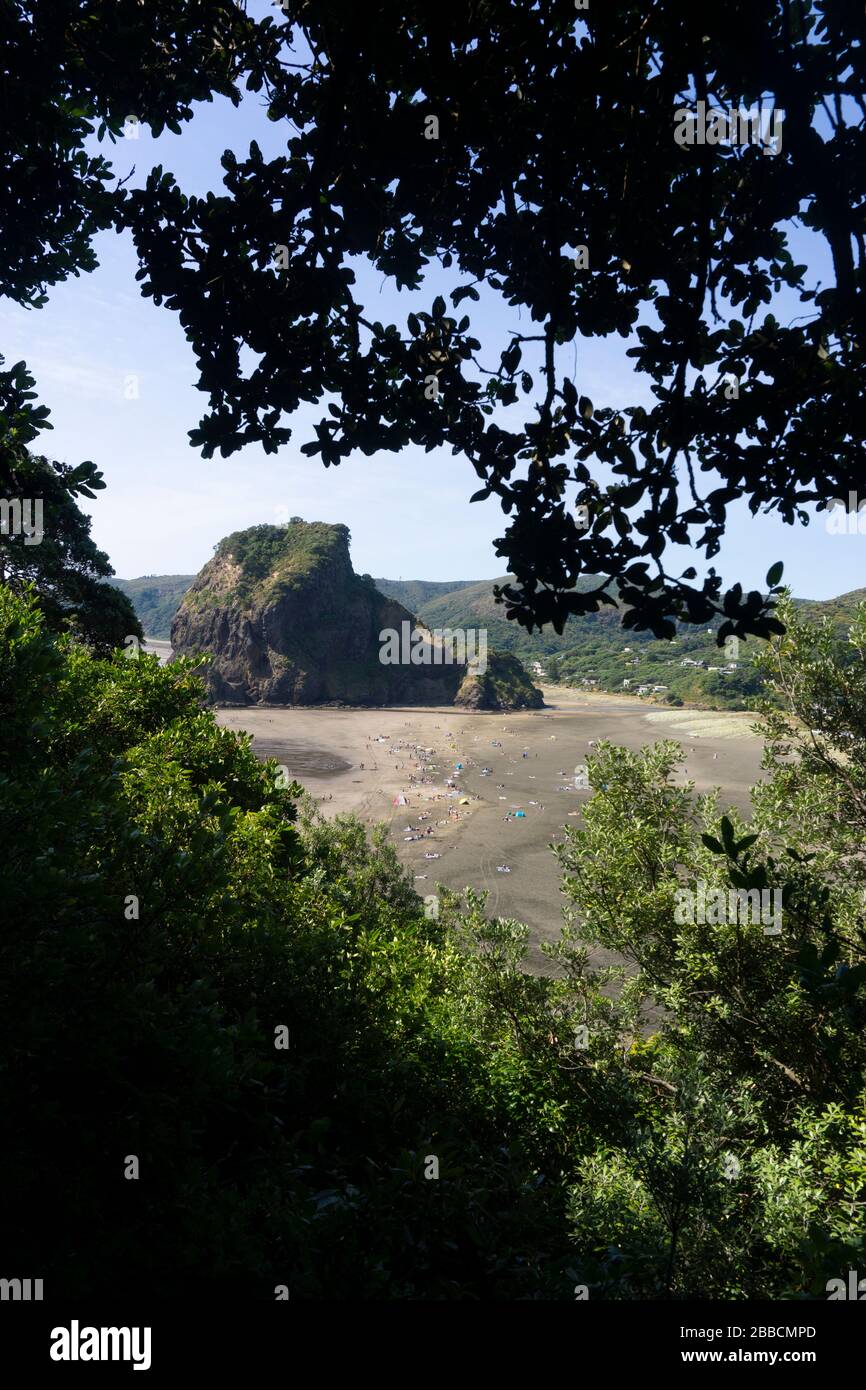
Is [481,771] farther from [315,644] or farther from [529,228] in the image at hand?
[529,228]

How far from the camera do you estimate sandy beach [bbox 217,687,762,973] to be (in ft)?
132

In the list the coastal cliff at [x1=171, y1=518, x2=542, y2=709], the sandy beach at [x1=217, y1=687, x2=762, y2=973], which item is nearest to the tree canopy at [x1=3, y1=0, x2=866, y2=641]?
the sandy beach at [x1=217, y1=687, x2=762, y2=973]

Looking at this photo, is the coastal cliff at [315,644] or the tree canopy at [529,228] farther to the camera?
the coastal cliff at [315,644]

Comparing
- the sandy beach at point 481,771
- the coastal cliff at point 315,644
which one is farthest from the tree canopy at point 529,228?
the coastal cliff at point 315,644

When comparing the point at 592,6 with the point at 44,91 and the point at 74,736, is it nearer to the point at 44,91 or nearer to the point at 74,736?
the point at 44,91

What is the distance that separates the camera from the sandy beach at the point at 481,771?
40.4 m

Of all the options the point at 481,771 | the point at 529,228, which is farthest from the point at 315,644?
the point at 529,228

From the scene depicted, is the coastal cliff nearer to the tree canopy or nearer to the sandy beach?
the sandy beach

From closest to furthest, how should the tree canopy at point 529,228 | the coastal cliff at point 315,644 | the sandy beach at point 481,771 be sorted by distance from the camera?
the tree canopy at point 529,228, the sandy beach at point 481,771, the coastal cliff at point 315,644

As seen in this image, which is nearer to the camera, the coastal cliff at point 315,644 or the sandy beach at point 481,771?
the sandy beach at point 481,771

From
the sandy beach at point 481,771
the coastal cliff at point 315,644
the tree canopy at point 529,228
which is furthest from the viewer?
the coastal cliff at point 315,644

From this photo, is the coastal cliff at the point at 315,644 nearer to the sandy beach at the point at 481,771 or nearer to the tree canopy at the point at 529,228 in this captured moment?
the sandy beach at the point at 481,771

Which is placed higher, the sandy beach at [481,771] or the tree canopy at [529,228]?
the tree canopy at [529,228]

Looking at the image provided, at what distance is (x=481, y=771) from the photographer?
69.3 metres
